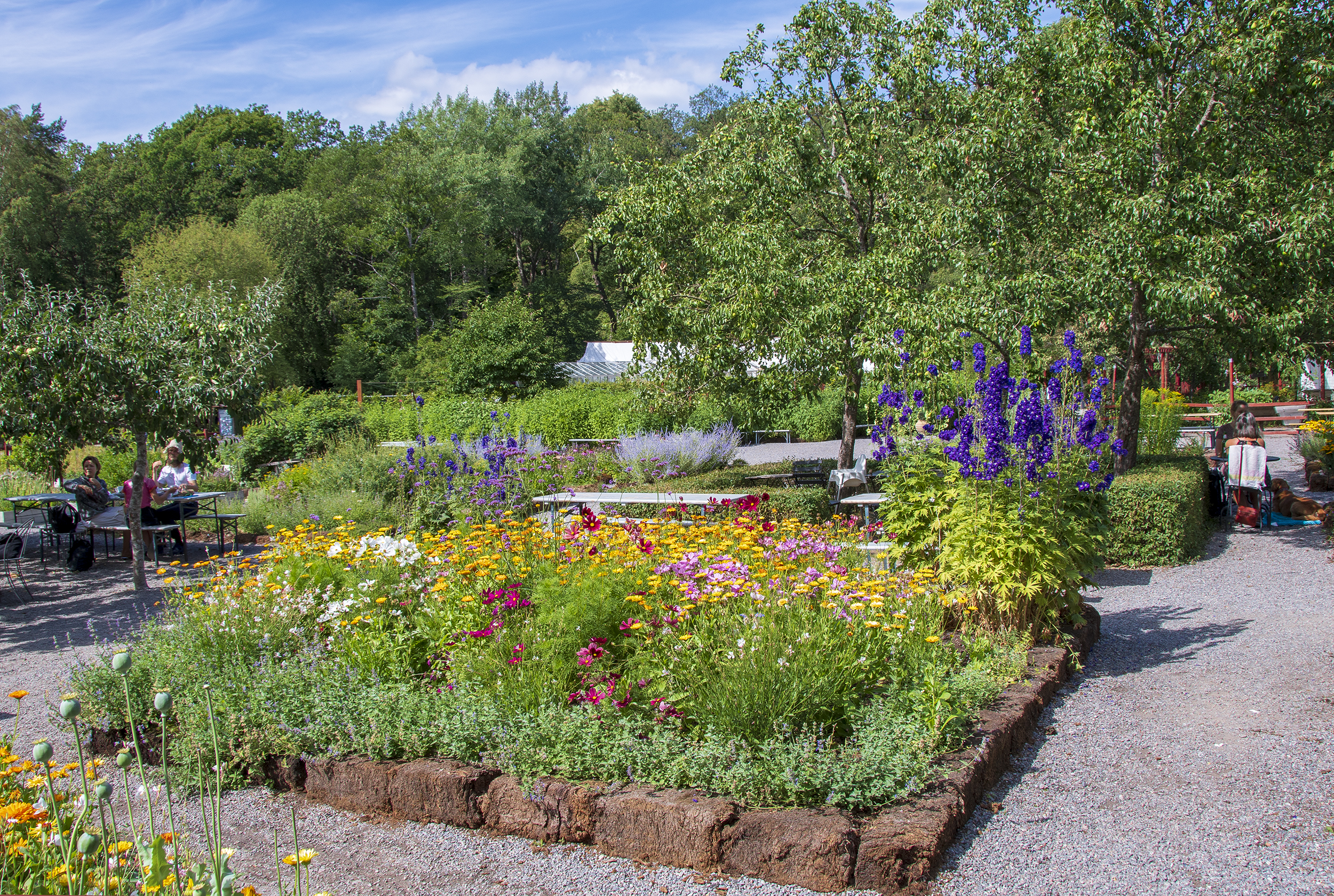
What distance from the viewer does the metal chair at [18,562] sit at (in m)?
8.78

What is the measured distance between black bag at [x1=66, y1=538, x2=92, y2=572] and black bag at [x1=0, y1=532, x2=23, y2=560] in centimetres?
47

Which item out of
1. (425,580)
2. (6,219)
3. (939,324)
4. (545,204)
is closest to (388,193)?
(545,204)

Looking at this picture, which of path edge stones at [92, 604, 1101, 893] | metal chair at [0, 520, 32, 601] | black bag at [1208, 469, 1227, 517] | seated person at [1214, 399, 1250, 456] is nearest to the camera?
path edge stones at [92, 604, 1101, 893]

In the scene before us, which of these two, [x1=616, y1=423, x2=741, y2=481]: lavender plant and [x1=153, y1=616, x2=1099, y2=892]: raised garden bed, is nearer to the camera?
[x1=153, y1=616, x2=1099, y2=892]: raised garden bed

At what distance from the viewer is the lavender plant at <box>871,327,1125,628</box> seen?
15.8 ft

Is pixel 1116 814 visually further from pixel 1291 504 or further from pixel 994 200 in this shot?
pixel 1291 504

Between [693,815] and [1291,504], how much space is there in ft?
33.8

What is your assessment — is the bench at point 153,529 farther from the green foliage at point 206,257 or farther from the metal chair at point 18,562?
the green foliage at point 206,257

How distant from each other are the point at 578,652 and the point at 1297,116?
865 centimetres

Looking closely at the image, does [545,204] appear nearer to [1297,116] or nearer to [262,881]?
[1297,116]

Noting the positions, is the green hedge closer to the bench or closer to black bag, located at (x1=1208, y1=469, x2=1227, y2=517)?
black bag, located at (x1=1208, y1=469, x2=1227, y2=517)

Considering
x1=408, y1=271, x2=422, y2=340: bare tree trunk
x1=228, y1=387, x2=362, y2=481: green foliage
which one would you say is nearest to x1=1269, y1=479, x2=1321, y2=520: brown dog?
x1=228, y1=387, x2=362, y2=481: green foliage

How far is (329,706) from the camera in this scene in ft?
12.7

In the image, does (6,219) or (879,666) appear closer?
(879,666)
